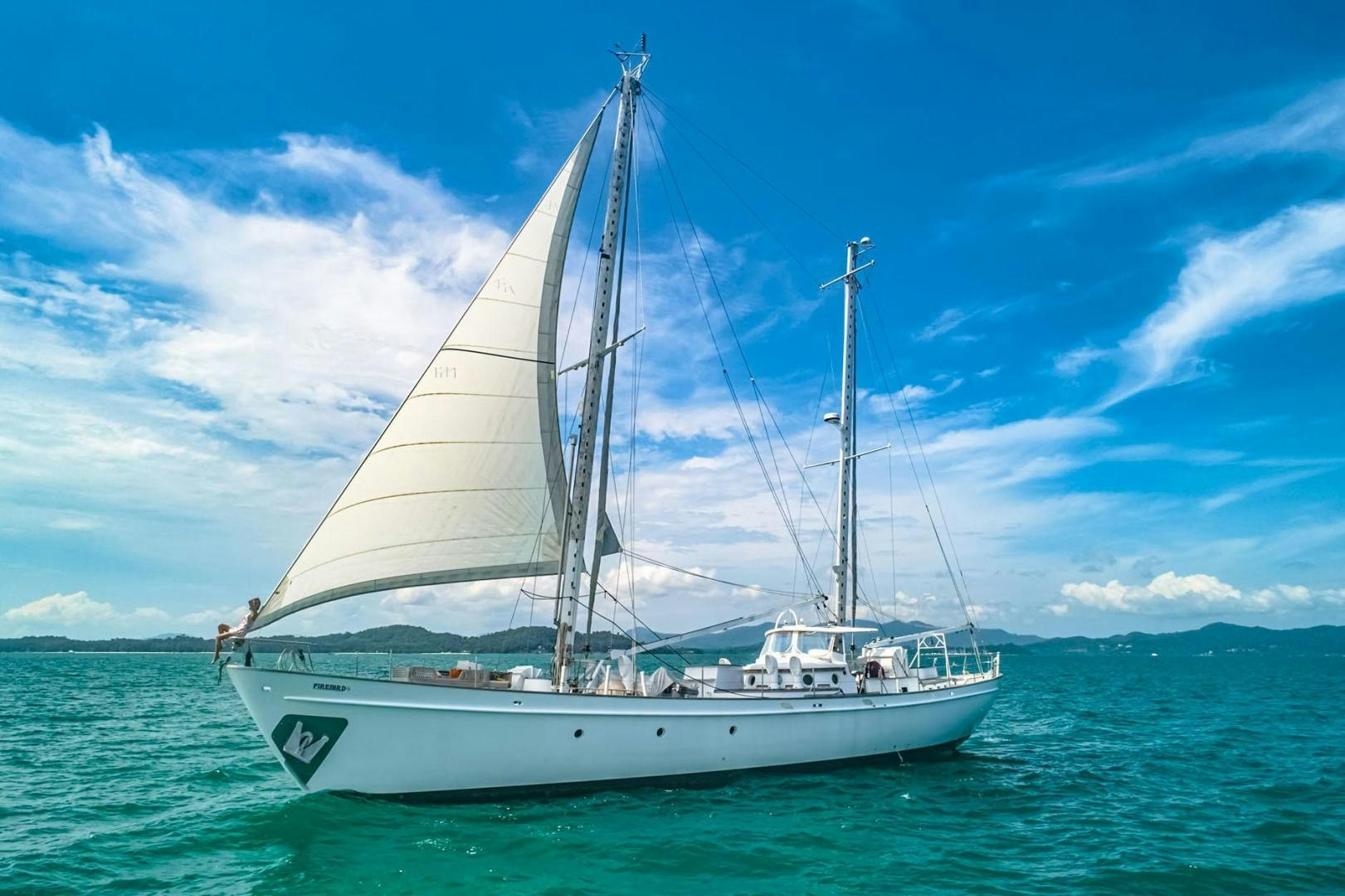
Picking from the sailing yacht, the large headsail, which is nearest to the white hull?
the sailing yacht

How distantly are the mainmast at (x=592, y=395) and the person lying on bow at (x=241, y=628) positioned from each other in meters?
6.14

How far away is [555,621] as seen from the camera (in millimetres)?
17172

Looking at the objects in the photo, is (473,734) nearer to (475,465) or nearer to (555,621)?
(555,621)

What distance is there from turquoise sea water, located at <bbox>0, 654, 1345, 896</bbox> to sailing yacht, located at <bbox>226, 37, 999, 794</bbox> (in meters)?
0.70

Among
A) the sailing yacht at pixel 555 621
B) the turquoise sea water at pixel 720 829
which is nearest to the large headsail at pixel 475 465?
the sailing yacht at pixel 555 621

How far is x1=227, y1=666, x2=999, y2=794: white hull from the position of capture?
45.3 ft

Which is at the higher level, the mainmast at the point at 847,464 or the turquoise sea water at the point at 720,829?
the mainmast at the point at 847,464

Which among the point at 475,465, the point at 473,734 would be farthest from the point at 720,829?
the point at 475,465

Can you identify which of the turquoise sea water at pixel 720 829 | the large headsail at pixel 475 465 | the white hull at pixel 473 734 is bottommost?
the turquoise sea water at pixel 720 829

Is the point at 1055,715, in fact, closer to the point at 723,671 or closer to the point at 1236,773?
the point at 1236,773

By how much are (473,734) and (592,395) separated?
8.07 metres

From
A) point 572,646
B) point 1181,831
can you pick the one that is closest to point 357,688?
point 572,646

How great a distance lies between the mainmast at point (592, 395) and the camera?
1697 centimetres

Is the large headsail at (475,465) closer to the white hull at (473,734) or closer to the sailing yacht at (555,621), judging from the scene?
the sailing yacht at (555,621)
